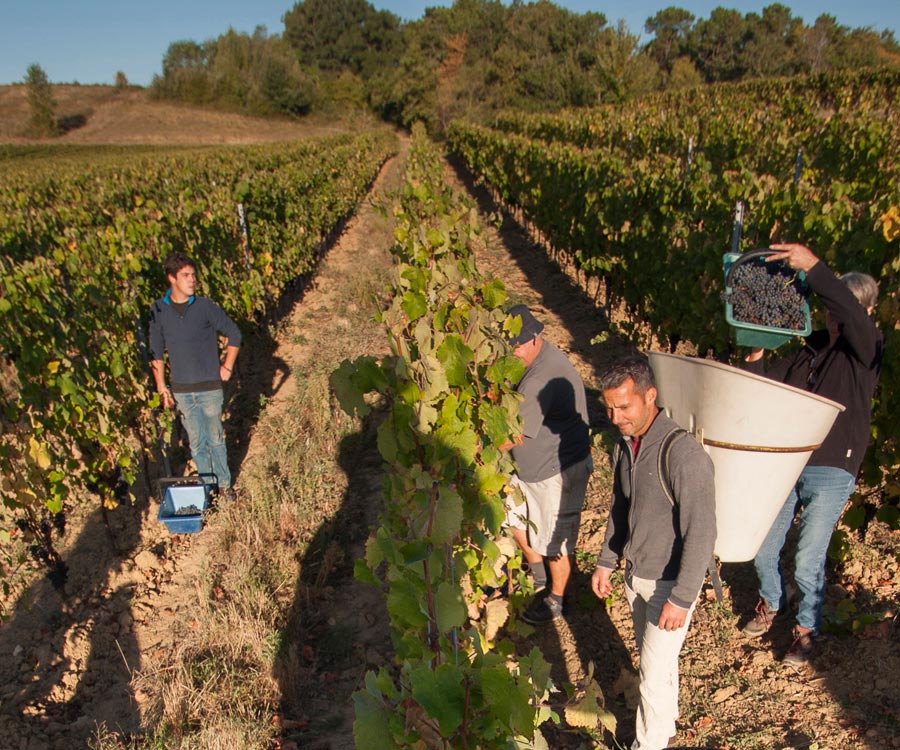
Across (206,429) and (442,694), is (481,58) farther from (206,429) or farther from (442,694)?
(442,694)

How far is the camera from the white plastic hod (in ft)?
6.77

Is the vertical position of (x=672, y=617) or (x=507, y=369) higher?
(x=507, y=369)

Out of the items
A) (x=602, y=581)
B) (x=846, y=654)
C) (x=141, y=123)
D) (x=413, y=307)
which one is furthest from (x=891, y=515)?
(x=141, y=123)

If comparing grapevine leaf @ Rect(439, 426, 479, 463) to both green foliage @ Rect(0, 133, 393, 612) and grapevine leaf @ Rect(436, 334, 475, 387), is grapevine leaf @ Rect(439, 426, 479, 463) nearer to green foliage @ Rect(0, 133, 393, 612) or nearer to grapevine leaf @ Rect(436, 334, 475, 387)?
grapevine leaf @ Rect(436, 334, 475, 387)

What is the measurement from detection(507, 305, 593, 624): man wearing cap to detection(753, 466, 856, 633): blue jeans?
2.99 feet

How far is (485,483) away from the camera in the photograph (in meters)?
2.53

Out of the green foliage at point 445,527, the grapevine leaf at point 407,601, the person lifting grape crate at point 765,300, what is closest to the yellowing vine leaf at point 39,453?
the green foliage at point 445,527

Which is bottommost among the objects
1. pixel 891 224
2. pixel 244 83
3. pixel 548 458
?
pixel 548 458

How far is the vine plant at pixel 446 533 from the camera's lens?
150cm

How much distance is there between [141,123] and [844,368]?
61.7 meters

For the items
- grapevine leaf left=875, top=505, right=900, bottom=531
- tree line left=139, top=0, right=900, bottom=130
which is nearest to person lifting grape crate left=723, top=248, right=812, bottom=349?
grapevine leaf left=875, top=505, right=900, bottom=531

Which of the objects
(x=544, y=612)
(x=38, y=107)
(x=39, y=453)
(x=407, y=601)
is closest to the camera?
(x=407, y=601)

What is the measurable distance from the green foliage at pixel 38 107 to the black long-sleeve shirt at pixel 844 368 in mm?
61759

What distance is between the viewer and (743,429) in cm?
213
